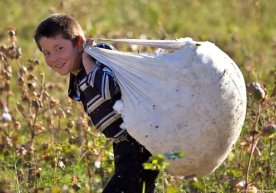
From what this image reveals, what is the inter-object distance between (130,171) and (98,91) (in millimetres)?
340

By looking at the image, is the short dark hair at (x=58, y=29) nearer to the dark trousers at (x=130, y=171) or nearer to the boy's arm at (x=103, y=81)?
the boy's arm at (x=103, y=81)

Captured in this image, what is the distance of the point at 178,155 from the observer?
3.08m

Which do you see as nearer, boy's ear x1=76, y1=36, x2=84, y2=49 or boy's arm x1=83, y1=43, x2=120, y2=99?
boy's arm x1=83, y1=43, x2=120, y2=99

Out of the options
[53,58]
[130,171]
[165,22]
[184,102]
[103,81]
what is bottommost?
[130,171]

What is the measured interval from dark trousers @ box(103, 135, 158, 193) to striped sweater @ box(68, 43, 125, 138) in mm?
74

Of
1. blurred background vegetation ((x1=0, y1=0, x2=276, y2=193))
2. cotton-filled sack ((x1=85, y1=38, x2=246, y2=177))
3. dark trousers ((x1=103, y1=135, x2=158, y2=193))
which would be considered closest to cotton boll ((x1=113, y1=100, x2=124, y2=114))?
cotton-filled sack ((x1=85, y1=38, x2=246, y2=177))

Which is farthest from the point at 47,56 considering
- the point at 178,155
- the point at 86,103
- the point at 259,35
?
the point at 259,35

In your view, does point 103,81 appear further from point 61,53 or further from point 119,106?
point 61,53

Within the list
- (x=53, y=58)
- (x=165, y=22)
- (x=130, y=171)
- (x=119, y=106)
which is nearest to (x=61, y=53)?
(x=53, y=58)

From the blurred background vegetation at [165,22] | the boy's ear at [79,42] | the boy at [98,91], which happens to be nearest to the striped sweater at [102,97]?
the boy at [98,91]

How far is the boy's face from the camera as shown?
3.66m

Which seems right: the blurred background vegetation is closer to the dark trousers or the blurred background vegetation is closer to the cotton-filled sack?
the dark trousers

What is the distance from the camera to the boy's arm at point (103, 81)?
348 cm

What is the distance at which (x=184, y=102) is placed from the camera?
3344mm
